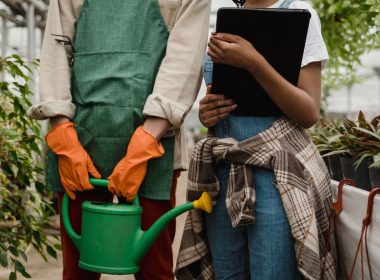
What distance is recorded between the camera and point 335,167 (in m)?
2.19

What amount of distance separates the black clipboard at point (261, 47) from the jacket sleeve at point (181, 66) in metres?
0.18

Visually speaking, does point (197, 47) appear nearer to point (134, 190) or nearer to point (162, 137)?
point (162, 137)

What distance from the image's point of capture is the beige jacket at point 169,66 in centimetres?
169

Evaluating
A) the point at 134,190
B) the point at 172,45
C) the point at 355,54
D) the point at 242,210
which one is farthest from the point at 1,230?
the point at 355,54

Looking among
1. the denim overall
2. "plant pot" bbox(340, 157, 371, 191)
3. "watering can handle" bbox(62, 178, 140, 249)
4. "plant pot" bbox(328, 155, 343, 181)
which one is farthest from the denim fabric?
"plant pot" bbox(328, 155, 343, 181)

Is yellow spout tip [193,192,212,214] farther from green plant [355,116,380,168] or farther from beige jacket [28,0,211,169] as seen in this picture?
green plant [355,116,380,168]

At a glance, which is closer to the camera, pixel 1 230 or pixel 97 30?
pixel 97 30

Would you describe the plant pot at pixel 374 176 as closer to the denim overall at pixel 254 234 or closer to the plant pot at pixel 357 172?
the plant pot at pixel 357 172

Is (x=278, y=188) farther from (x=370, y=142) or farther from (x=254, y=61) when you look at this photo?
(x=370, y=142)

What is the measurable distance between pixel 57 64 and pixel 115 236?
0.51 m

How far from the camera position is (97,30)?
176 centimetres

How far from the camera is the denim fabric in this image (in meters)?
1.43

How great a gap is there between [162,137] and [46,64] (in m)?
0.39

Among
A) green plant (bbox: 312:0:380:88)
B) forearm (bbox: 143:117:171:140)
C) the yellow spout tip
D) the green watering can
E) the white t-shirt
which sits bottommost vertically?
the green watering can
